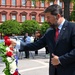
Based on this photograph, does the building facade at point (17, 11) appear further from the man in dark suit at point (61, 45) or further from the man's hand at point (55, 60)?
the man's hand at point (55, 60)

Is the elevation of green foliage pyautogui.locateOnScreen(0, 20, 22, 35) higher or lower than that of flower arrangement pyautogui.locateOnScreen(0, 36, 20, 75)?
lower

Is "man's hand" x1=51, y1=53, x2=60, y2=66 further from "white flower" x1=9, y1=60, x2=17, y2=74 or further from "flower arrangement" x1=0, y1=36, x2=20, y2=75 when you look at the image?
"white flower" x1=9, y1=60, x2=17, y2=74

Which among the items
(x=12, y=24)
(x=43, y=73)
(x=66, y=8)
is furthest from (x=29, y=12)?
(x=43, y=73)

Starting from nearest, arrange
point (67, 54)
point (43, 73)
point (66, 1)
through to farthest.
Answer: point (67, 54) → point (43, 73) → point (66, 1)

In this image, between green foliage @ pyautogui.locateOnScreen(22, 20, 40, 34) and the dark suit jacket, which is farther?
green foliage @ pyautogui.locateOnScreen(22, 20, 40, 34)

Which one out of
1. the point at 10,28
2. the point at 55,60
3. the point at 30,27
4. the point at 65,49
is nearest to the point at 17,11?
the point at 30,27

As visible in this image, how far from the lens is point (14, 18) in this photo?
95.5 meters

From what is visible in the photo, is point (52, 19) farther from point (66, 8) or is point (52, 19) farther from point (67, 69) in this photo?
point (66, 8)

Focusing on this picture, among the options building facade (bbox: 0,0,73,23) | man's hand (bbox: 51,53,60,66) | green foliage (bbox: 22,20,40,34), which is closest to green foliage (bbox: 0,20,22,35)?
green foliage (bbox: 22,20,40,34)

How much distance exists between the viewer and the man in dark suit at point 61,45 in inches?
184

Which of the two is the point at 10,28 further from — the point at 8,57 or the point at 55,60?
the point at 55,60

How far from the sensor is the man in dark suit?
15.3 ft

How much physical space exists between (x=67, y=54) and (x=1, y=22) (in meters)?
90.0

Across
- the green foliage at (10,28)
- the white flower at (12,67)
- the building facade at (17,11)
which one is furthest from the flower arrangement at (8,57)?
the building facade at (17,11)
